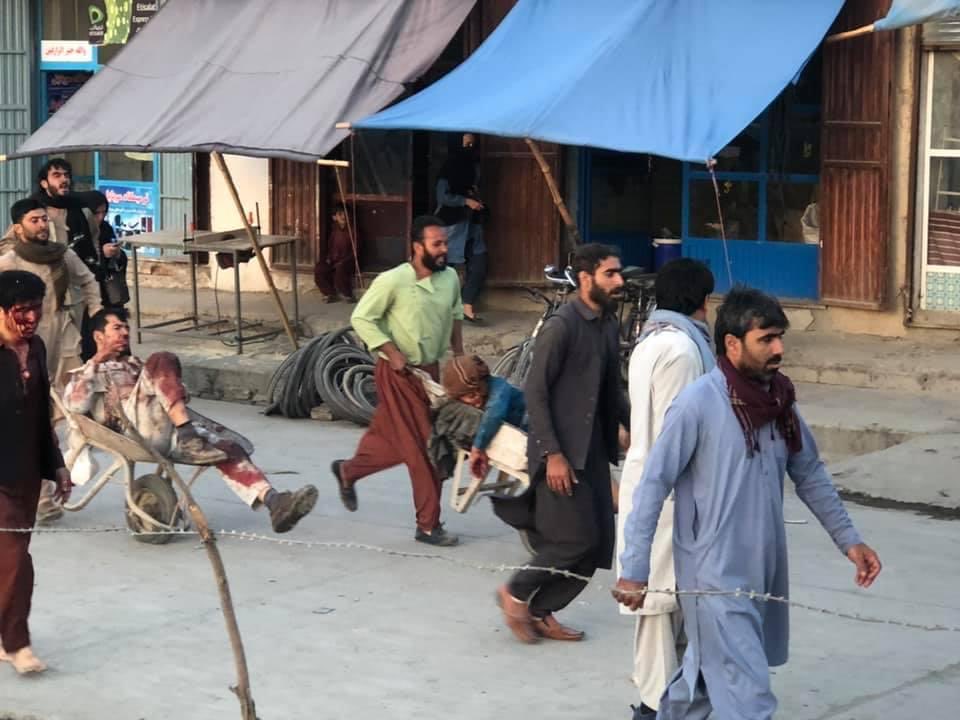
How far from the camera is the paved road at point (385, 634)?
6691mm

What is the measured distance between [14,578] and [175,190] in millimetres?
11333

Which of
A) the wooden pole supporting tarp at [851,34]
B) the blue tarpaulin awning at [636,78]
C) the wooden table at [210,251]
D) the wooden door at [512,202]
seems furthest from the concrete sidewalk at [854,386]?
the wooden pole supporting tarp at [851,34]

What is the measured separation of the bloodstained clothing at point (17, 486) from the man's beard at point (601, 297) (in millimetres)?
2202

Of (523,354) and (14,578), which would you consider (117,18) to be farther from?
(14,578)

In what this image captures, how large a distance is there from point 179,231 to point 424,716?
36.1 feet

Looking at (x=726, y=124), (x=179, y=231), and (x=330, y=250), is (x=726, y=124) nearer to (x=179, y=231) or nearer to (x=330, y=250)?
(x=330, y=250)

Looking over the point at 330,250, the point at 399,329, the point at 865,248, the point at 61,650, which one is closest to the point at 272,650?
the point at 61,650

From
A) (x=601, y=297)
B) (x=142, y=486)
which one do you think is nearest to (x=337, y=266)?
(x=142, y=486)

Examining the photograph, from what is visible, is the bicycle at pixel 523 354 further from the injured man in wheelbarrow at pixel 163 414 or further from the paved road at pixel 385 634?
the injured man in wheelbarrow at pixel 163 414

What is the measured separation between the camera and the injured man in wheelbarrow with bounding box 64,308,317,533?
8.79 metres

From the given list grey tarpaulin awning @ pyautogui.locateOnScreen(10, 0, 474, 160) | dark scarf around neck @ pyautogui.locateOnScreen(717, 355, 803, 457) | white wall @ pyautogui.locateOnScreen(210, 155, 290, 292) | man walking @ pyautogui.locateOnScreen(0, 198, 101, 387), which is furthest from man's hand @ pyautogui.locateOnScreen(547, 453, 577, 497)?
white wall @ pyautogui.locateOnScreen(210, 155, 290, 292)

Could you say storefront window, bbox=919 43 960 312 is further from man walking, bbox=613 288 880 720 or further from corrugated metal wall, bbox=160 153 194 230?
man walking, bbox=613 288 880 720

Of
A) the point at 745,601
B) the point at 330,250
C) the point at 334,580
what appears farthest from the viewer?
the point at 330,250

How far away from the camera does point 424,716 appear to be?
653 centimetres
